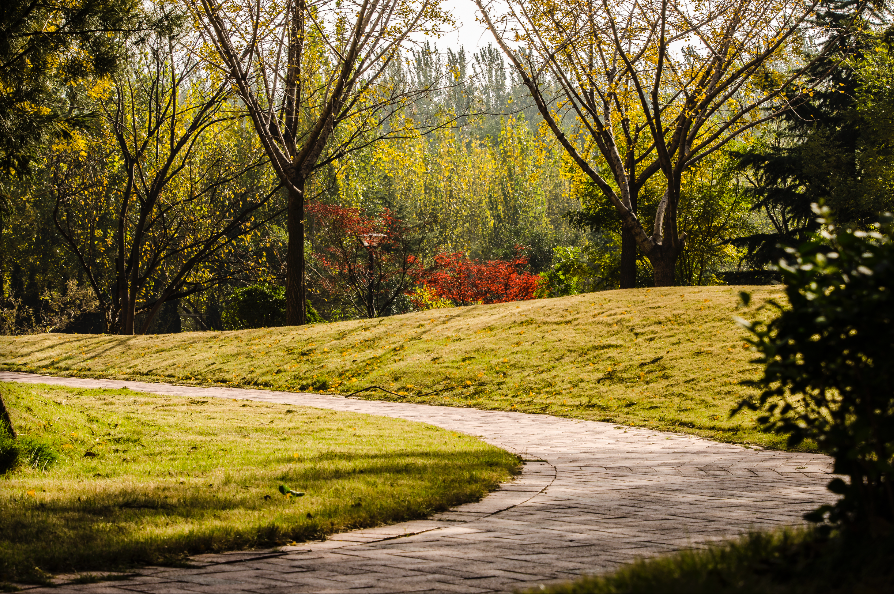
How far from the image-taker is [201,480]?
19.2 feet

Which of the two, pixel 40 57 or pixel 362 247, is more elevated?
pixel 40 57

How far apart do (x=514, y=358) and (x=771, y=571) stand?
38.5 ft

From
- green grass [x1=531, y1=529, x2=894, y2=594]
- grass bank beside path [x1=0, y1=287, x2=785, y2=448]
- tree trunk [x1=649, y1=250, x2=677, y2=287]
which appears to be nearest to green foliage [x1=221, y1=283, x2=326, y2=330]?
grass bank beside path [x1=0, y1=287, x2=785, y2=448]

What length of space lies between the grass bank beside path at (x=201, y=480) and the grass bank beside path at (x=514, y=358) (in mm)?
3352

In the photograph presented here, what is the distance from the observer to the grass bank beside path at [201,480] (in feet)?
13.8

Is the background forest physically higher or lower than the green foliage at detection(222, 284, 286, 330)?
higher

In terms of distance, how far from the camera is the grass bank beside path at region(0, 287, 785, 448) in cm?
1145

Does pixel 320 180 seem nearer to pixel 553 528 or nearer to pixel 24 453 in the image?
pixel 24 453

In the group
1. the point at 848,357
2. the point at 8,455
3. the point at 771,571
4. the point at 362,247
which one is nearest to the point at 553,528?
the point at 771,571

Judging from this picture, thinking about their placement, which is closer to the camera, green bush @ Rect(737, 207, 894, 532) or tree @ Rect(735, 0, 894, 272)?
green bush @ Rect(737, 207, 894, 532)

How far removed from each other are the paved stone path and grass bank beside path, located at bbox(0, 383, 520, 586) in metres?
0.26

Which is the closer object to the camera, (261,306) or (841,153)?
(261,306)

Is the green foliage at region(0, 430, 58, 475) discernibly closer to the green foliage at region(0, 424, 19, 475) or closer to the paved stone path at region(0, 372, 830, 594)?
the green foliage at region(0, 424, 19, 475)

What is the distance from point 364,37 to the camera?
744 inches
